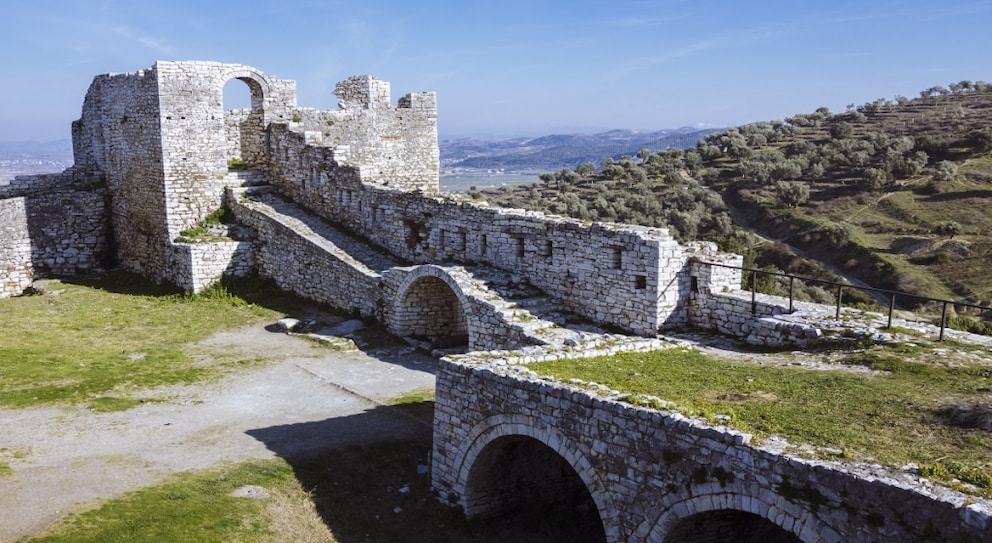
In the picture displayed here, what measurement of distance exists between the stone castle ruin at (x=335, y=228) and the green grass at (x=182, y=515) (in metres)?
5.36

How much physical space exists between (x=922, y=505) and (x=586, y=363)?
221 inches

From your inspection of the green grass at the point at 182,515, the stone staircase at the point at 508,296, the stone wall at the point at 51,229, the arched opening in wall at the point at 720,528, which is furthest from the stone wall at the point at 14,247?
the arched opening in wall at the point at 720,528

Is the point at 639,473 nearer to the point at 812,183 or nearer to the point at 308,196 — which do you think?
the point at 308,196

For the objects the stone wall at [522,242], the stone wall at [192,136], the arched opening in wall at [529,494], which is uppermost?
the stone wall at [192,136]

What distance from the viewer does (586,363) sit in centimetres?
1202

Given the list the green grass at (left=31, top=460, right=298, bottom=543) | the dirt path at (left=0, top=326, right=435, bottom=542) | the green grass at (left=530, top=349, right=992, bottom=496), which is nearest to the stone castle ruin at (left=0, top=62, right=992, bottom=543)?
the green grass at (left=530, top=349, right=992, bottom=496)

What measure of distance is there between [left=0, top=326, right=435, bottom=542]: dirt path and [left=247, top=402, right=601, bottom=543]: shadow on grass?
6 cm

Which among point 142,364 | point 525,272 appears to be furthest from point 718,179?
point 142,364

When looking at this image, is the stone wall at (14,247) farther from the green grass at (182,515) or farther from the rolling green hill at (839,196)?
the rolling green hill at (839,196)

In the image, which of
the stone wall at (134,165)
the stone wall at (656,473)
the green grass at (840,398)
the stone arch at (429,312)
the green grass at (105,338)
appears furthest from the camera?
the stone wall at (134,165)

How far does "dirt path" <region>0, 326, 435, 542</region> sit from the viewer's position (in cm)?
1149

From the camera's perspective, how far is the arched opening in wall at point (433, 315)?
61.9ft

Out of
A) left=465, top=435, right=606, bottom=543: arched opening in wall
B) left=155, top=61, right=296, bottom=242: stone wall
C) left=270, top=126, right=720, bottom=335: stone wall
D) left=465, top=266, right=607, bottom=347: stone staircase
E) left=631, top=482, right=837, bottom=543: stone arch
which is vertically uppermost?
left=155, top=61, right=296, bottom=242: stone wall

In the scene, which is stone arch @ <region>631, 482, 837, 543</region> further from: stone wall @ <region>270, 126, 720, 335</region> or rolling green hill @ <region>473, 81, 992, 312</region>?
rolling green hill @ <region>473, 81, 992, 312</region>
